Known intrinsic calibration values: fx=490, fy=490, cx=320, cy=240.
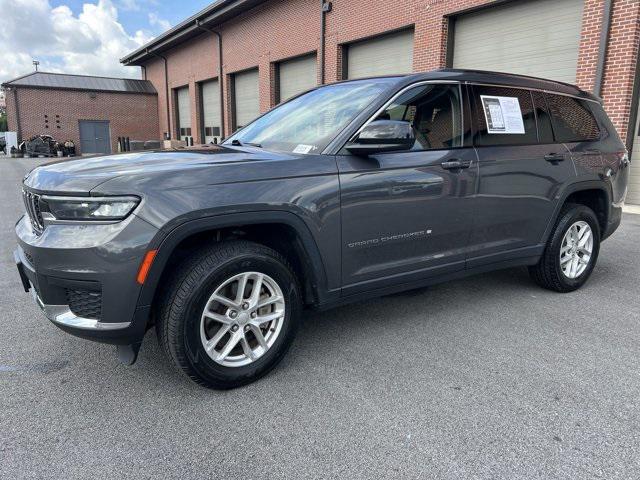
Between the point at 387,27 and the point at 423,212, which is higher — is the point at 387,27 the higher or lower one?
the higher one

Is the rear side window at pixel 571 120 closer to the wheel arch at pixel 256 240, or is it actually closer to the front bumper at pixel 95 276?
the wheel arch at pixel 256 240

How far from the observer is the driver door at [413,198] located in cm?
302

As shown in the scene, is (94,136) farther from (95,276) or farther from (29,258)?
(95,276)

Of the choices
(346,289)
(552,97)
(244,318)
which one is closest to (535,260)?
(552,97)

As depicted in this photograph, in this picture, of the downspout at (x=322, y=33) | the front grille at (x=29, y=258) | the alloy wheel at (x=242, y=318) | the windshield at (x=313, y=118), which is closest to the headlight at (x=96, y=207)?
the front grille at (x=29, y=258)

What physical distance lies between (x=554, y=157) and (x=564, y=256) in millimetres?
953

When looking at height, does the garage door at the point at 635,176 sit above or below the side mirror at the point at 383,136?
below

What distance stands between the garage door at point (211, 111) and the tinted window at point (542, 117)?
20893 millimetres

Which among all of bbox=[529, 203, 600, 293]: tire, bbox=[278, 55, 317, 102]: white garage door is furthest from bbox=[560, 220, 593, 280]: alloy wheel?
bbox=[278, 55, 317, 102]: white garage door

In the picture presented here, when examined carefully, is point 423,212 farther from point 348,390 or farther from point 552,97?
point 552,97

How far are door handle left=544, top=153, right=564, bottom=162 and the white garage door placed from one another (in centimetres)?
1350

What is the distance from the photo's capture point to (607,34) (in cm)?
899

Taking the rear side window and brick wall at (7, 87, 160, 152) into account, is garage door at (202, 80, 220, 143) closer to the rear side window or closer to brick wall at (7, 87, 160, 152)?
brick wall at (7, 87, 160, 152)

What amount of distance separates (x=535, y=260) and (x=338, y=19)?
1300 centimetres
